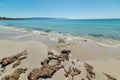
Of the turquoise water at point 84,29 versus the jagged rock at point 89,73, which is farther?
the turquoise water at point 84,29

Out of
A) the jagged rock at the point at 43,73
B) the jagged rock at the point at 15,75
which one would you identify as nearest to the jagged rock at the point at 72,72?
the jagged rock at the point at 43,73

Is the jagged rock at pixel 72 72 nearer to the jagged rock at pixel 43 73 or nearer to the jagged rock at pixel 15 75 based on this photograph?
the jagged rock at pixel 43 73

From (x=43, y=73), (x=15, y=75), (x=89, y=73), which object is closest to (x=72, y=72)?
(x=89, y=73)

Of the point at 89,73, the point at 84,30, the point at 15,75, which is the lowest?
the point at 84,30

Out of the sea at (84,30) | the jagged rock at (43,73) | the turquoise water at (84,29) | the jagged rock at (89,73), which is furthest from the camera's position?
the turquoise water at (84,29)

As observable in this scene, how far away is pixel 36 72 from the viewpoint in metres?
6.61

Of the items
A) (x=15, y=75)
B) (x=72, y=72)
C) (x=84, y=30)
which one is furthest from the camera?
(x=84, y=30)

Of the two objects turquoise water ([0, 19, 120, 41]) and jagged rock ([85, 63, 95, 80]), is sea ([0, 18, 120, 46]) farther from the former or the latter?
jagged rock ([85, 63, 95, 80])

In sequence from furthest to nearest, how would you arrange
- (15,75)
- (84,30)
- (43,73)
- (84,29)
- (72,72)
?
(84,29) → (84,30) → (72,72) → (15,75) → (43,73)

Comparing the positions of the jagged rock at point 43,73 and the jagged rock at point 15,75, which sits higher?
the jagged rock at point 43,73

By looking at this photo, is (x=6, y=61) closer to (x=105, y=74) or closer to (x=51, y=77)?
→ (x=51, y=77)

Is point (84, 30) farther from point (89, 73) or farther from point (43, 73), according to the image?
point (43, 73)

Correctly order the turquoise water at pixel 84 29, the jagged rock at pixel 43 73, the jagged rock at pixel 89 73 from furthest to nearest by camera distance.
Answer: the turquoise water at pixel 84 29
the jagged rock at pixel 89 73
the jagged rock at pixel 43 73

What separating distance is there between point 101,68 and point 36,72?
3726 millimetres
